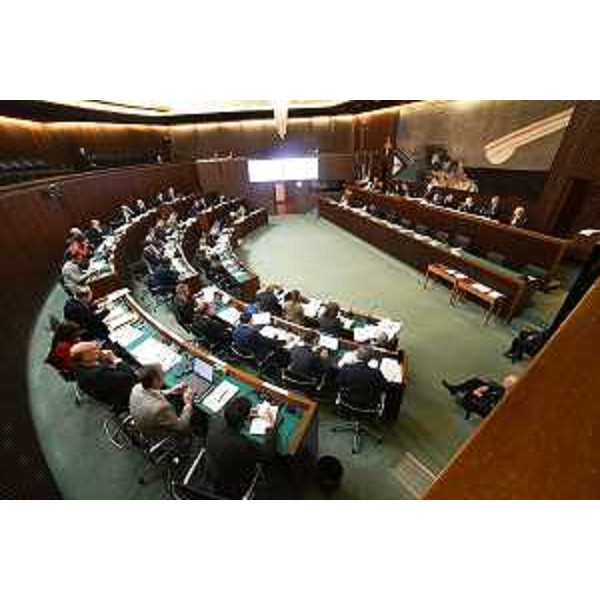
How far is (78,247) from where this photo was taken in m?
6.86

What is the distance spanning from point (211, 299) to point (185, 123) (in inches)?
537

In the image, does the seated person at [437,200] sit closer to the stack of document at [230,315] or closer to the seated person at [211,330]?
the stack of document at [230,315]

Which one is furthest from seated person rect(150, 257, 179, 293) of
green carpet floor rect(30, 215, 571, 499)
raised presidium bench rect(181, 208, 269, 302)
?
raised presidium bench rect(181, 208, 269, 302)

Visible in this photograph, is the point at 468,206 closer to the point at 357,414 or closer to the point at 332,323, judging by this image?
the point at 332,323

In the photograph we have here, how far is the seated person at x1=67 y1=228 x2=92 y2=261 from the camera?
674 centimetres

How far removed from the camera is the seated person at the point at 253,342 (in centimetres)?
456

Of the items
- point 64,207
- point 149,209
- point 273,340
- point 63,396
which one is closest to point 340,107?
point 149,209

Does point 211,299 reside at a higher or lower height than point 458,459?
lower

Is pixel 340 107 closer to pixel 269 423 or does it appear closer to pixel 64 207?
pixel 64 207

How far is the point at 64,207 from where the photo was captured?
791 cm

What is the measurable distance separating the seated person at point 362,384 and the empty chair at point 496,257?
5.40m

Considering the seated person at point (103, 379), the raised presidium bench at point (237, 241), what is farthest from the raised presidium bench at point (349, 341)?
the seated person at point (103, 379)
